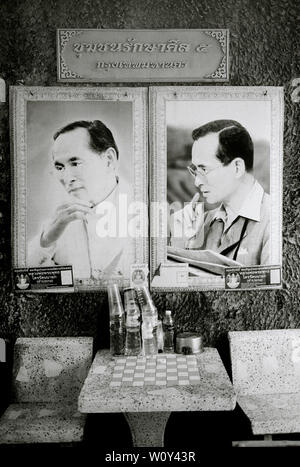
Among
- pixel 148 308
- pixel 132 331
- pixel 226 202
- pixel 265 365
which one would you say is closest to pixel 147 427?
pixel 132 331

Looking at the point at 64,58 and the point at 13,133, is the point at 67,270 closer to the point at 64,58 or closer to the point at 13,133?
the point at 13,133

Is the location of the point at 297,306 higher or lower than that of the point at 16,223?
lower

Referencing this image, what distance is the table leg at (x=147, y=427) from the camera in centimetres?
284

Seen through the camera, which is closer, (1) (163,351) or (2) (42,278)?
(1) (163,351)

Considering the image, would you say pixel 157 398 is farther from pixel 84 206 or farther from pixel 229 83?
pixel 229 83

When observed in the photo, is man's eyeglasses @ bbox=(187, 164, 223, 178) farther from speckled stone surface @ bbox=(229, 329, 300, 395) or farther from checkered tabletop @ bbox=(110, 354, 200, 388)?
checkered tabletop @ bbox=(110, 354, 200, 388)

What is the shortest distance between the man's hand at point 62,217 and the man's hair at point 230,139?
2.99 feet

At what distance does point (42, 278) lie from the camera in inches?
136

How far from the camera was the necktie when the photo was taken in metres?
3.50

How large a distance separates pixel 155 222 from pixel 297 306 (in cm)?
118

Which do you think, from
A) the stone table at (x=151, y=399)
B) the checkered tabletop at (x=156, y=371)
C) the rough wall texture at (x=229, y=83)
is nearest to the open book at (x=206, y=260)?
the rough wall texture at (x=229, y=83)

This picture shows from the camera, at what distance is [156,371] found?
9.43 ft

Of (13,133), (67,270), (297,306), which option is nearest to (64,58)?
(13,133)

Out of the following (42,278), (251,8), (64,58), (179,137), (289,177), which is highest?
(251,8)
